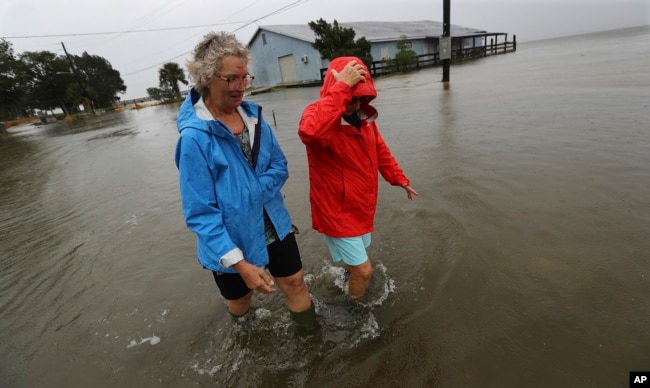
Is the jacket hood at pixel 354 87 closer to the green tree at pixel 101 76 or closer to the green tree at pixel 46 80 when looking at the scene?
the green tree at pixel 46 80

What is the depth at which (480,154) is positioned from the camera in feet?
18.8

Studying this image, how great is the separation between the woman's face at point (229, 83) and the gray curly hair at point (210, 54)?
24 millimetres

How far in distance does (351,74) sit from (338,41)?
26.1m

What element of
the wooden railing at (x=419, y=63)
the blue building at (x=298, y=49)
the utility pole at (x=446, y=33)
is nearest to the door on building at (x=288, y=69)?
the blue building at (x=298, y=49)

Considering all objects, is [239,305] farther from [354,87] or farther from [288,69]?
[288,69]

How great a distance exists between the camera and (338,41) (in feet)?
84.6

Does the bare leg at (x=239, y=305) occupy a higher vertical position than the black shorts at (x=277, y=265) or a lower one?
lower

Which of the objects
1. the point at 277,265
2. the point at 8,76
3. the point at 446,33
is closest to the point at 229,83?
the point at 277,265

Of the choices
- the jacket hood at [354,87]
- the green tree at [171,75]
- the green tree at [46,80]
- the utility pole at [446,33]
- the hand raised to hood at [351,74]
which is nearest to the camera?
the hand raised to hood at [351,74]

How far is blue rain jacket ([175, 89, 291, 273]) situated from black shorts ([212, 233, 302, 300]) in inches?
6.0

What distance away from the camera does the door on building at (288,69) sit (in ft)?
105

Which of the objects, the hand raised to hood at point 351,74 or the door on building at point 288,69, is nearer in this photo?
the hand raised to hood at point 351,74

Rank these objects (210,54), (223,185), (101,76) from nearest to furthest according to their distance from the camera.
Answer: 1. (210,54)
2. (223,185)
3. (101,76)

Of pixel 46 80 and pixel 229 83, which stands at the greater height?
pixel 46 80
